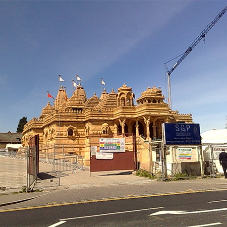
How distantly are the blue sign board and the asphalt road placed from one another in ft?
23.0

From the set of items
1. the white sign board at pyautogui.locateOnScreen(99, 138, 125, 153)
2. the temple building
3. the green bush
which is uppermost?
the temple building

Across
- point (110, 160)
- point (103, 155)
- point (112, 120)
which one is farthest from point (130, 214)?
point (112, 120)


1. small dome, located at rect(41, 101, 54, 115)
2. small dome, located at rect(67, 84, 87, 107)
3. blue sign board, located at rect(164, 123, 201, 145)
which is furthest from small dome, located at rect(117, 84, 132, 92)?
blue sign board, located at rect(164, 123, 201, 145)

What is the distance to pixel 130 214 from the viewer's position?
26.4 ft

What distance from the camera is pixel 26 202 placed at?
10.9 meters

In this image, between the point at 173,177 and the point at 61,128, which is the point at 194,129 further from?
the point at 61,128

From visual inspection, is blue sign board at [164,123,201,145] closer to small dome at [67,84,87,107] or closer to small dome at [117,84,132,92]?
small dome at [117,84,132,92]

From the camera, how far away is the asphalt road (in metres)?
7.09

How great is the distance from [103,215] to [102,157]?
11.1 metres

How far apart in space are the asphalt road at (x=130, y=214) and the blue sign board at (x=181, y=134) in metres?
7.01

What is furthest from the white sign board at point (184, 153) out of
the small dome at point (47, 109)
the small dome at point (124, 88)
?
the small dome at point (47, 109)

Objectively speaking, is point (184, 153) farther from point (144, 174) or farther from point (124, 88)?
point (124, 88)

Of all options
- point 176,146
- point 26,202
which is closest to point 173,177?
point 176,146

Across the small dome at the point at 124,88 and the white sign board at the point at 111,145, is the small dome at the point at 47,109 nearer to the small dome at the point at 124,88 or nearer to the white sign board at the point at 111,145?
the small dome at the point at 124,88
